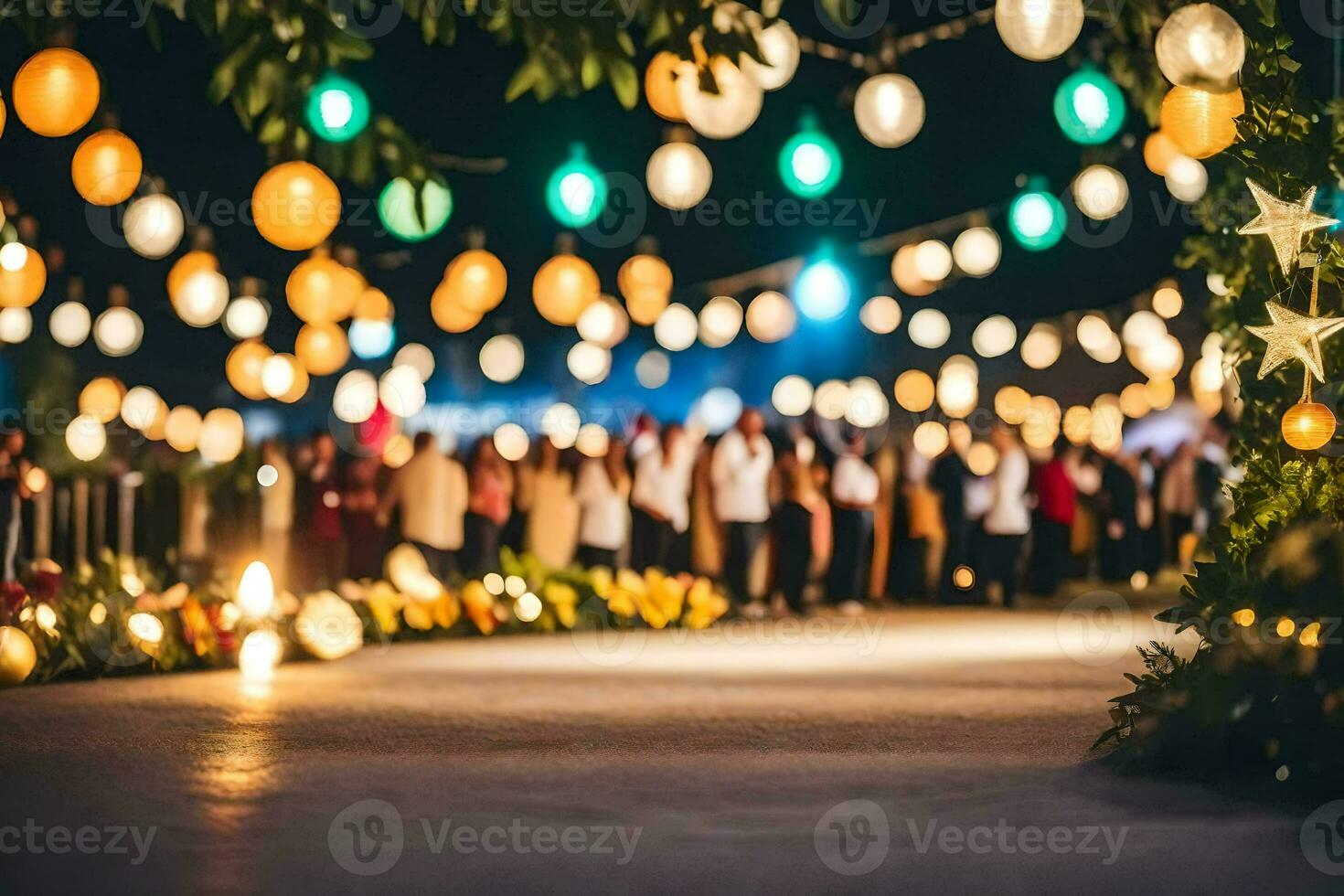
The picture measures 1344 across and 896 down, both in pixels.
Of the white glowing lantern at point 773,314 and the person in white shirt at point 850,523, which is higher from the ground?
the white glowing lantern at point 773,314

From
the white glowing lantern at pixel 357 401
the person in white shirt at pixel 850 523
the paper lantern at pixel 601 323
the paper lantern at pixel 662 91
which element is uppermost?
the paper lantern at pixel 662 91

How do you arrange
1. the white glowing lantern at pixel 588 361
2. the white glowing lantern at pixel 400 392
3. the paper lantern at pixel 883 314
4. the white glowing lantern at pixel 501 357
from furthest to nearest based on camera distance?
the white glowing lantern at pixel 501 357, the paper lantern at pixel 883 314, the white glowing lantern at pixel 588 361, the white glowing lantern at pixel 400 392

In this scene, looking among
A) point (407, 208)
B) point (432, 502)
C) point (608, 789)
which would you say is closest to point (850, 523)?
point (432, 502)

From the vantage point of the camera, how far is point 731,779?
6.88 meters

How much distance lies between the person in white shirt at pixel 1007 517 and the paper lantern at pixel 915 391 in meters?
6.18

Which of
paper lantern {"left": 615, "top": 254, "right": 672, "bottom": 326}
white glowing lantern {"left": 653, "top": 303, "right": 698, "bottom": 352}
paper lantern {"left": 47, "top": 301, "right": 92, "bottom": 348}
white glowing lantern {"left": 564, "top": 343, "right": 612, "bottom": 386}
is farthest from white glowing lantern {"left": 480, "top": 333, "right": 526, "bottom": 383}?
paper lantern {"left": 615, "top": 254, "right": 672, "bottom": 326}

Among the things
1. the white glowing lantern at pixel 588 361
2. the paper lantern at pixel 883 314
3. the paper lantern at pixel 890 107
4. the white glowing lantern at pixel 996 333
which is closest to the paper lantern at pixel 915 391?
the paper lantern at pixel 883 314

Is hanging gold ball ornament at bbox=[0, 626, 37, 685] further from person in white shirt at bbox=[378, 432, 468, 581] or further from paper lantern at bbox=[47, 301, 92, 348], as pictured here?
paper lantern at bbox=[47, 301, 92, 348]

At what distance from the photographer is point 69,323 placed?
1606 centimetres

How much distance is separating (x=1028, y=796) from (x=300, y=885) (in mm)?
2566

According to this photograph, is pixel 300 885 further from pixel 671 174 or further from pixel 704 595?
pixel 704 595

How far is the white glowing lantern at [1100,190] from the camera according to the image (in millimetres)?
12531

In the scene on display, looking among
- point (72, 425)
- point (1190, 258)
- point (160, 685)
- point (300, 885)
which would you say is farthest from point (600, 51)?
point (72, 425)

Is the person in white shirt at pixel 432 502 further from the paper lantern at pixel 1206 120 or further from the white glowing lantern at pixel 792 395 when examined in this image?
the white glowing lantern at pixel 792 395
